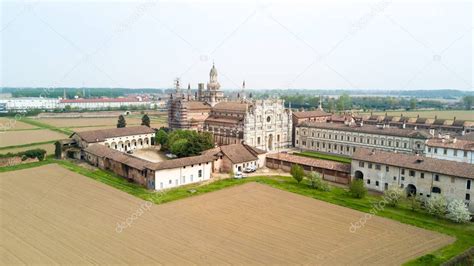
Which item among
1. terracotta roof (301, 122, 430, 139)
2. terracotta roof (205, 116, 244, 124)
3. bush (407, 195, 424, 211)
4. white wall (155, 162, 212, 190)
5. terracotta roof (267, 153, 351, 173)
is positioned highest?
terracotta roof (205, 116, 244, 124)

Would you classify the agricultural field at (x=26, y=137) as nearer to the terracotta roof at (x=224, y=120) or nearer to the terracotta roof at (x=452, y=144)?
the terracotta roof at (x=224, y=120)

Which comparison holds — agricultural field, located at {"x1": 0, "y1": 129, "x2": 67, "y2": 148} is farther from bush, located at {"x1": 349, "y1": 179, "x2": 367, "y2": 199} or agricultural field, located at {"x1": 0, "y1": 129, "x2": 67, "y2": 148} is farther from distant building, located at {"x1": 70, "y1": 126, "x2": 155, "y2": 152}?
bush, located at {"x1": 349, "y1": 179, "x2": 367, "y2": 199}

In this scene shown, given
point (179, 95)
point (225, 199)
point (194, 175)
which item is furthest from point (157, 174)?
point (179, 95)

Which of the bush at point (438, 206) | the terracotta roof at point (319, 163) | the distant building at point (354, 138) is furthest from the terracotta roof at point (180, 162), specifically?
the distant building at point (354, 138)

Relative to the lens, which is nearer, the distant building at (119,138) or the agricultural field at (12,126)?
the distant building at (119,138)

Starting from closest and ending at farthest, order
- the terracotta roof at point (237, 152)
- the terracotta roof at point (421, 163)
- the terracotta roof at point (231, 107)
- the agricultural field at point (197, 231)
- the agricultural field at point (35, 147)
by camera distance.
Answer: the agricultural field at point (197, 231)
the terracotta roof at point (421, 163)
the terracotta roof at point (237, 152)
the agricultural field at point (35, 147)
the terracotta roof at point (231, 107)

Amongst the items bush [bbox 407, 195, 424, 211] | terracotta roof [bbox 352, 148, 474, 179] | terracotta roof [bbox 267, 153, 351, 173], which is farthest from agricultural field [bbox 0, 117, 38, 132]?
bush [bbox 407, 195, 424, 211]
